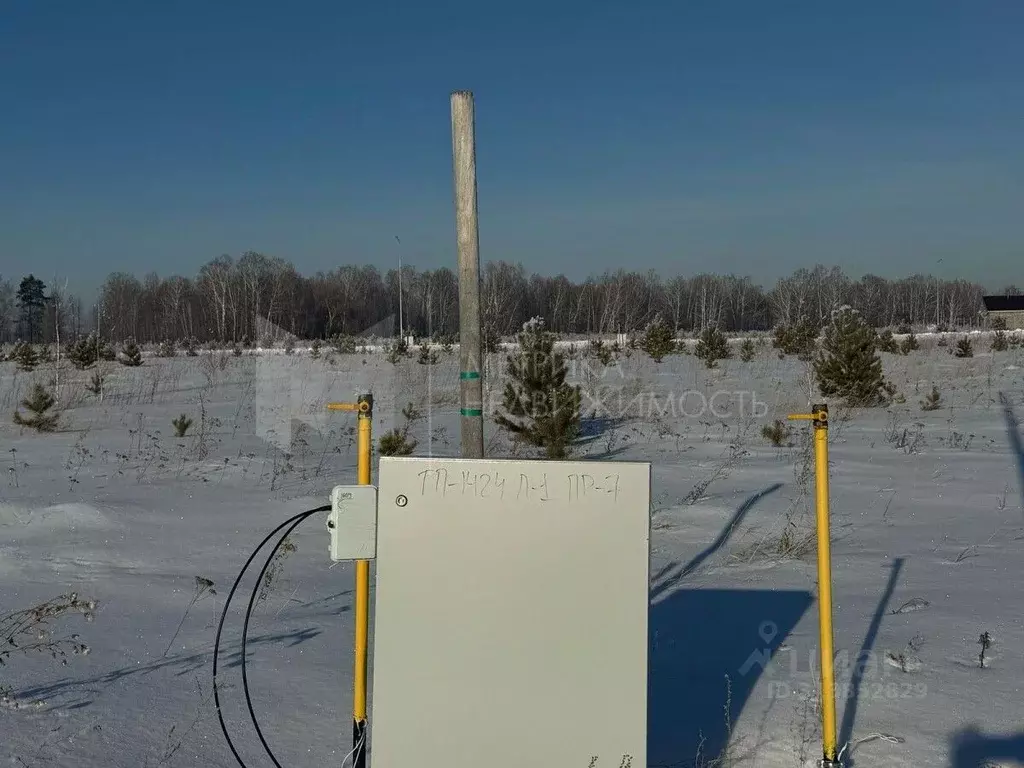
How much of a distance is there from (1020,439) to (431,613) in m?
11.2

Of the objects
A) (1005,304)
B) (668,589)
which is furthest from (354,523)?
(1005,304)

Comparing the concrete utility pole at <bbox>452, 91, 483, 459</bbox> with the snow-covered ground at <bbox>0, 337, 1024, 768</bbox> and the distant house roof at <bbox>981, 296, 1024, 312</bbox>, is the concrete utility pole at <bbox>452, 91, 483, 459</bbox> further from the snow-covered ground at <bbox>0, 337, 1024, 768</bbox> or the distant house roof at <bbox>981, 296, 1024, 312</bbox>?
the distant house roof at <bbox>981, 296, 1024, 312</bbox>

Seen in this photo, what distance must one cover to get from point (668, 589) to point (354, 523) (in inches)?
123

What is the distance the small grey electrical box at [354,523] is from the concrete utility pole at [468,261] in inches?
85.0

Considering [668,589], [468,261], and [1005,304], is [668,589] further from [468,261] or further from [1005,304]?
[1005,304]

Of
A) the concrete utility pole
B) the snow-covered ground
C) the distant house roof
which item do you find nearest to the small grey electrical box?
the snow-covered ground

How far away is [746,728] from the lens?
11.7 ft

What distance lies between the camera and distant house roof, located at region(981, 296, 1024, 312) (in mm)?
58594

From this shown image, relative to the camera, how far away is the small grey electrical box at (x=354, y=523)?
116 inches

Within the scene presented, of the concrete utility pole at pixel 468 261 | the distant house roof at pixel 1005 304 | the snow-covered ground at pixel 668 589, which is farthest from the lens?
the distant house roof at pixel 1005 304

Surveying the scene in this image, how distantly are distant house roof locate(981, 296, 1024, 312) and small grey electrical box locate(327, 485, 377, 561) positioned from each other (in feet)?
209

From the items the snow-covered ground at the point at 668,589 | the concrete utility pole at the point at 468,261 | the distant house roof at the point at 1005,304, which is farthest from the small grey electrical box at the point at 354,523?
the distant house roof at the point at 1005,304

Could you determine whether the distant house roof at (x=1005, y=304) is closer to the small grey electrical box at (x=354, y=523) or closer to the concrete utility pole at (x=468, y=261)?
the concrete utility pole at (x=468, y=261)

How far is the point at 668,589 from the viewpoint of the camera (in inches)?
220
